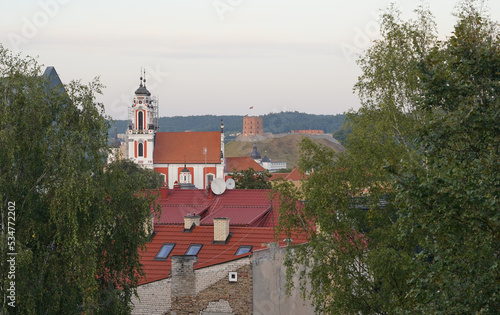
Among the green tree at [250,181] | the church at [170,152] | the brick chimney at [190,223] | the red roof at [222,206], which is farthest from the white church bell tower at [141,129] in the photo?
the brick chimney at [190,223]

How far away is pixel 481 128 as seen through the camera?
14.0 m

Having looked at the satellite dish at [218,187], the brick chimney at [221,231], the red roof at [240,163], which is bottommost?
the brick chimney at [221,231]

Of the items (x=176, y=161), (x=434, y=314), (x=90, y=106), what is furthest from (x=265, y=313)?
(x=176, y=161)

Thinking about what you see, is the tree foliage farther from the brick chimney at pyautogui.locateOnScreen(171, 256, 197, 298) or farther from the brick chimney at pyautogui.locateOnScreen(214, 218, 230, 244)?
the brick chimney at pyautogui.locateOnScreen(214, 218, 230, 244)

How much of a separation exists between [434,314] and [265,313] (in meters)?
15.5

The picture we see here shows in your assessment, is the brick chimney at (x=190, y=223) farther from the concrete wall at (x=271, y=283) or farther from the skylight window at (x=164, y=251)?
the concrete wall at (x=271, y=283)

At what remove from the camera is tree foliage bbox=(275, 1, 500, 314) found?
43.3 ft

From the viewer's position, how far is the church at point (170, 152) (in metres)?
134

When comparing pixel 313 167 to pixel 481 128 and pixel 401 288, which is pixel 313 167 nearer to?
pixel 401 288

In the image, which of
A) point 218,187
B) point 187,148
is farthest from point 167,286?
point 187,148

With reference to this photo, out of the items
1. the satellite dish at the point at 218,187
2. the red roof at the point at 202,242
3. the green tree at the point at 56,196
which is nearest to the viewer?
the green tree at the point at 56,196

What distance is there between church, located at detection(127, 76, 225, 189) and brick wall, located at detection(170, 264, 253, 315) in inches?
4109

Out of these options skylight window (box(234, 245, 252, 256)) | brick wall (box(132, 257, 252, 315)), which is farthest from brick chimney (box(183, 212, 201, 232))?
brick wall (box(132, 257, 252, 315))

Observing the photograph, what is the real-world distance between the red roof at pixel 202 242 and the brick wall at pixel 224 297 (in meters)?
3.79
